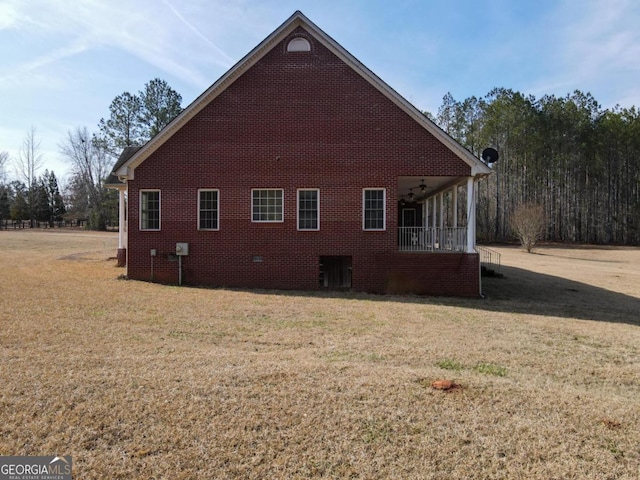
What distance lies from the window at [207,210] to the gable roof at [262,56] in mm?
2184

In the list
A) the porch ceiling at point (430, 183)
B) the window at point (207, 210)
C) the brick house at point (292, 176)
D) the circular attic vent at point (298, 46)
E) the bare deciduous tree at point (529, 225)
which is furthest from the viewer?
the bare deciduous tree at point (529, 225)

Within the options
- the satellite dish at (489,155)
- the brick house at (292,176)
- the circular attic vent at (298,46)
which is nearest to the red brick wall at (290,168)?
Result: the brick house at (292,176)

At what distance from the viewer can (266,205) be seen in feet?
46.2

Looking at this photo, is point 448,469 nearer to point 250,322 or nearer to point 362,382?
point 362,382

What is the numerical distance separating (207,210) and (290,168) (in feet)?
9.93

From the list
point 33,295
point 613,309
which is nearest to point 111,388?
point 33,295

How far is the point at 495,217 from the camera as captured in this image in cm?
5125

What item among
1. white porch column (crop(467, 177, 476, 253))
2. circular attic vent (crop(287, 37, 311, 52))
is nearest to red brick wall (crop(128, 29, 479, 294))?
circular attic vent (crop(287, 37, 311, 52))

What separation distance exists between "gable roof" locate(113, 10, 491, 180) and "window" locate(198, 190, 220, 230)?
218 centimetres

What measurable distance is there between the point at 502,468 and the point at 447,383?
172cm

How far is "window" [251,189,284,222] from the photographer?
14.0 metres

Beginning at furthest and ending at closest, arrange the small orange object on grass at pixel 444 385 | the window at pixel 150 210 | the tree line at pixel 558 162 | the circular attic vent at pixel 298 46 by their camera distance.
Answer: the tree line at pixel 558 162
the window at pixel 150 210
the circular attic vent at pixel 298 46
the small orange object on grass at pixel 444 385

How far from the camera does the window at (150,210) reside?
46.8 feet

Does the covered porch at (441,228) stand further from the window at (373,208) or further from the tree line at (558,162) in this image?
the tree line at (558,162)
